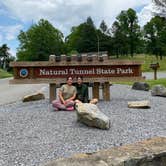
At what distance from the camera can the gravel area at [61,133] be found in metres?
6.98

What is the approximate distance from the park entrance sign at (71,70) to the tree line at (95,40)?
81.3 meters

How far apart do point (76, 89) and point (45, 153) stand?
5.81 meters

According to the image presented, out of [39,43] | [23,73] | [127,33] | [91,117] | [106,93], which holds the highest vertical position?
[127,33]

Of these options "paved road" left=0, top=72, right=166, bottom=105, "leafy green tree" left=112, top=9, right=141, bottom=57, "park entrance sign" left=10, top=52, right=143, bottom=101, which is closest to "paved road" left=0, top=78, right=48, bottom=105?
"paved road" left=0, top=72, right=166, bottom=105

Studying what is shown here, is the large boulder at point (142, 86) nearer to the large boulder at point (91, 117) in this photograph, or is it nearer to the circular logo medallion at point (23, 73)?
the circular logo medallion at point (23, 73)

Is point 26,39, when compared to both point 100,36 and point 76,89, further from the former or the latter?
point 76,89

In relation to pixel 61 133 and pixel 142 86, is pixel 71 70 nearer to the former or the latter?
pixel 61 133

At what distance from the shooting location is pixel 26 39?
11381 centimetres

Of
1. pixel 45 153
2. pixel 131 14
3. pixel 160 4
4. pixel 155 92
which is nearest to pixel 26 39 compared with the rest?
pixel 131 14

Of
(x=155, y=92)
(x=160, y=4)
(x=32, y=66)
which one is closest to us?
(x=32, y=66)

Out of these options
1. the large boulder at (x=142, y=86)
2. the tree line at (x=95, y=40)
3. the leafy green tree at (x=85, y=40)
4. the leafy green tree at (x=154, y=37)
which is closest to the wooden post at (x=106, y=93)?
the large boulder at (x=142, y=86)

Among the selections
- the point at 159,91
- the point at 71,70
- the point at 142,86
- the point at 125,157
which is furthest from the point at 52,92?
the point at 125,157

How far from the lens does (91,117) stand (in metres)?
8.88

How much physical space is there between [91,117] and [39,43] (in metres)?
101
